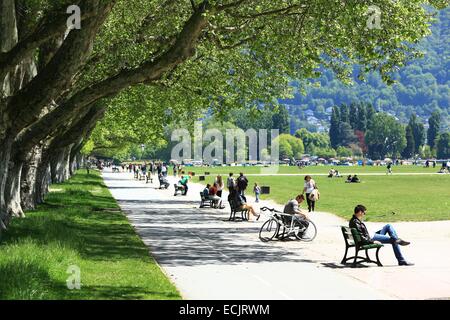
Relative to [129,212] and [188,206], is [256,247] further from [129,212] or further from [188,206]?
[188,206]

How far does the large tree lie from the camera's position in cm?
1602

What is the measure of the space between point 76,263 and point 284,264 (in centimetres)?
432

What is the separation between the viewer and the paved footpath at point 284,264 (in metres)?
12.2

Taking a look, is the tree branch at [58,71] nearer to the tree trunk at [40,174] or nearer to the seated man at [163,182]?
the tree trunk at [40,174]

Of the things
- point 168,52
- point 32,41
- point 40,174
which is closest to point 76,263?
point 32,41

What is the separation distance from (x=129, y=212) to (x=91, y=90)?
583 inches

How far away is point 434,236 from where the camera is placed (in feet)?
71.9

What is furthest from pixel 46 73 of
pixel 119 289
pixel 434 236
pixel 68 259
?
pixel 434 236

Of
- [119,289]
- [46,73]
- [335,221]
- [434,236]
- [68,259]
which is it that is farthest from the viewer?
[335,221]

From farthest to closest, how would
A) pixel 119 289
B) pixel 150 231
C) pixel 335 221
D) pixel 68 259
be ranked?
pixel 335 221
pixel 150 231
pixel 68 259
pixel 119 289

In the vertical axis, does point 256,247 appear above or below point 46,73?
below

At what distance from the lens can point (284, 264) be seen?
1586 centimetres

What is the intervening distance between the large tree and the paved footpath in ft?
14.4

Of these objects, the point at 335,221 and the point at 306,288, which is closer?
the point at 306,288
